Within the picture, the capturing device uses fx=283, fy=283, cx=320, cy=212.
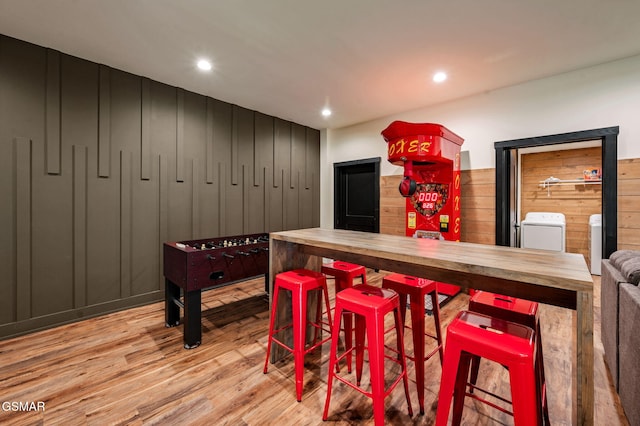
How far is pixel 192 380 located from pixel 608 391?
2.74 meters

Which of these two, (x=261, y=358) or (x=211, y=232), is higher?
(x=211, y=232)

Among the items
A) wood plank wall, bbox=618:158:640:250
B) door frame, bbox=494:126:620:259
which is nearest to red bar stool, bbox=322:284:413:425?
door frame, bbox=494:126:620:259

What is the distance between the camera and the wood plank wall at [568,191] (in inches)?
213

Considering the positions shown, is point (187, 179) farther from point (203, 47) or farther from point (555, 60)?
point (555, 60)

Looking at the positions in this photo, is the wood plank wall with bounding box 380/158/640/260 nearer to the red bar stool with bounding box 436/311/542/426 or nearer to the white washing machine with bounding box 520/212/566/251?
the white washing machine with bounding box 520/212/566/251

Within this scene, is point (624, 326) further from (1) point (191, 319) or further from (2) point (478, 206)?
(1) point (191, 319)

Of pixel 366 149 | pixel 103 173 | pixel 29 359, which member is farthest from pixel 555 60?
pixel 29 359

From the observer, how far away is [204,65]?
10.1 feet

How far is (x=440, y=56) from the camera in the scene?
289 cm

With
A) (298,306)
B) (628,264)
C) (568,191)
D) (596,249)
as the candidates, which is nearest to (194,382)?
(298,306)

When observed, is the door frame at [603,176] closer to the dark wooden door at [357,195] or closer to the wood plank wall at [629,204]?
the wood plank wall at [629,204]

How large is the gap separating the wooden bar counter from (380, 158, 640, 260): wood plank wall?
2.54m

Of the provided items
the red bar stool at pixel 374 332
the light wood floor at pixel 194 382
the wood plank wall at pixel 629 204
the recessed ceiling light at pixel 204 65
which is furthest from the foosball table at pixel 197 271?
the wood plank wall at pixel 629 204

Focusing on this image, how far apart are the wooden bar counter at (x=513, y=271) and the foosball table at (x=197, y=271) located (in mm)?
836
